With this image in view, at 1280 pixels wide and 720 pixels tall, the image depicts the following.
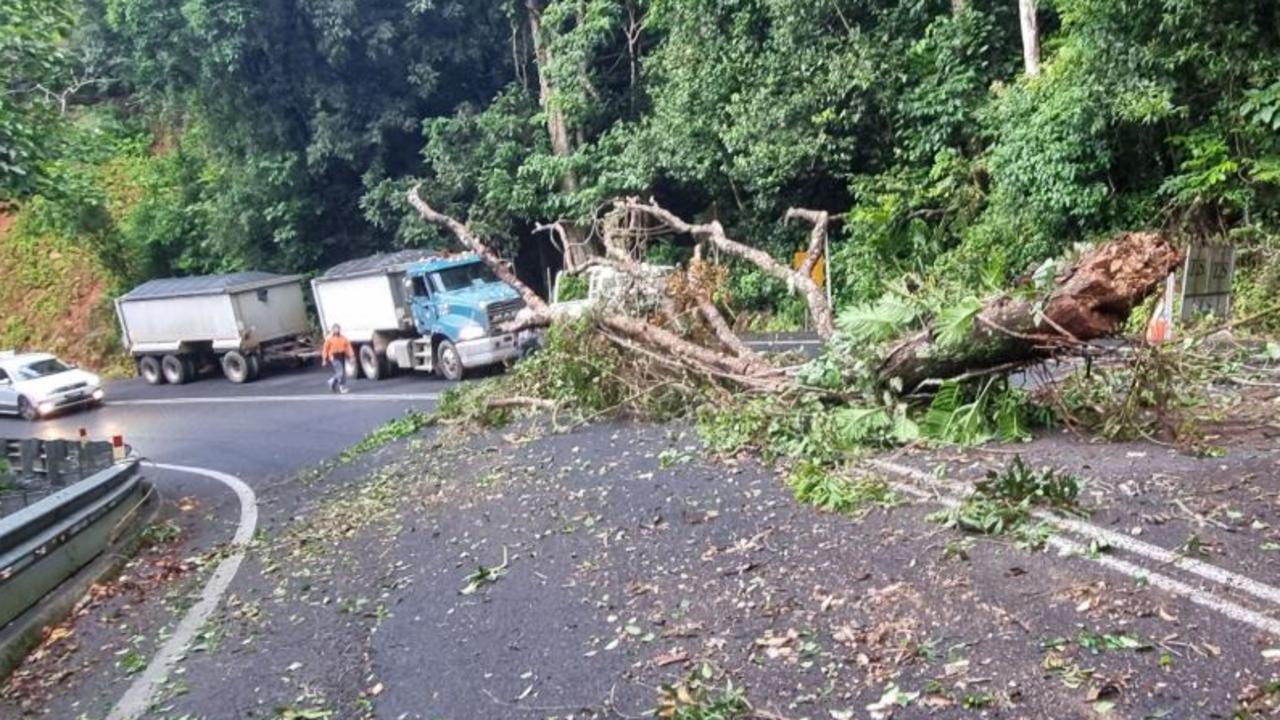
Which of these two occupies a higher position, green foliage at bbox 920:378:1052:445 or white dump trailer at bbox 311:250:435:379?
white dump trailer at bbox 311:250:435:379

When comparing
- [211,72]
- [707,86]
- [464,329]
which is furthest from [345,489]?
A: [211,72]

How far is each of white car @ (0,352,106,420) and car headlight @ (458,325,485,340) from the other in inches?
440

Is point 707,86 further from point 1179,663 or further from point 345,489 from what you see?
point 1179,663

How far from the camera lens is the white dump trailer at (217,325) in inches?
1024

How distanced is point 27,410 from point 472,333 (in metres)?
12.3

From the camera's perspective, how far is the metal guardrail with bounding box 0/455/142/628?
262 inches

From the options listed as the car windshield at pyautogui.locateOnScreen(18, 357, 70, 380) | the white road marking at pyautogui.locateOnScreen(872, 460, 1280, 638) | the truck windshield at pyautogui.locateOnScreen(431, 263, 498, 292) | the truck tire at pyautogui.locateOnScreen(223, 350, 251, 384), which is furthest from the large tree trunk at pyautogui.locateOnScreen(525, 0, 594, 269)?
the white road marking at pyautogui.locateOnScreen(872, 460, 1280, 638)

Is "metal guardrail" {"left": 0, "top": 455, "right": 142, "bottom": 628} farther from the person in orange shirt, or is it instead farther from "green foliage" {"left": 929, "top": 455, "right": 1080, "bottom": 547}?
the person in orange shirt

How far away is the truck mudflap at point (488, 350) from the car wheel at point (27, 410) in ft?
38.0

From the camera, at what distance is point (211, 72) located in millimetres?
27359

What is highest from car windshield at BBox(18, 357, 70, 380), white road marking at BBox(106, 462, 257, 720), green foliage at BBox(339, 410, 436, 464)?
car windshield at BBox(18, 357, 70, 380)

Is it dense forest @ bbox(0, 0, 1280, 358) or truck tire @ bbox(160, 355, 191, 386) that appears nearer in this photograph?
dense forest @ bbox(0, 0, 1280, 358)

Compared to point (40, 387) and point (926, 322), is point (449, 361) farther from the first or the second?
point (926, 322)

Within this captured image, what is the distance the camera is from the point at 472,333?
20.0 metres
